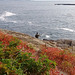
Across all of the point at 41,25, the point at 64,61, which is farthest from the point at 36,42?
the point at 41,25

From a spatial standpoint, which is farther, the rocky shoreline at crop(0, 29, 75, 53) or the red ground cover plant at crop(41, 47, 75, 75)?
the rocky shoreline at crop(0, 29, 75, 53)

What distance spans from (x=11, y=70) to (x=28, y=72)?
1.86m

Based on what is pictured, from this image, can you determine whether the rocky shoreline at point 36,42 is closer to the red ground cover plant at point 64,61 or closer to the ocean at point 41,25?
the red ground cover plant at point 64,61

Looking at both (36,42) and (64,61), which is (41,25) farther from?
(64,61)

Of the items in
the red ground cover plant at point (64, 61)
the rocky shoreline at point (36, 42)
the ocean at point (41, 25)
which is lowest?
the ocean at point (41, 25)

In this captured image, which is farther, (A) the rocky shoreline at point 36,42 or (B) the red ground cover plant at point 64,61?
(A) the rocky shoreline at point 36,42

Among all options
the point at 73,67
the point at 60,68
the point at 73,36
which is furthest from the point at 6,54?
the point at 73,36

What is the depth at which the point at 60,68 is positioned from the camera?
400 inches

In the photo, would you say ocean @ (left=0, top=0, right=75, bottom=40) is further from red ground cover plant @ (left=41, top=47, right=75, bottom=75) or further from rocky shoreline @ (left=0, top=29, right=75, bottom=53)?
red ground cover plant @ (left=41, top=47, right=75, bottom=75)

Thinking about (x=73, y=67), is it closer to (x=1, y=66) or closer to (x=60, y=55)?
(x=60, y=55)

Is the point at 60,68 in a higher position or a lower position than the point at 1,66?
lower

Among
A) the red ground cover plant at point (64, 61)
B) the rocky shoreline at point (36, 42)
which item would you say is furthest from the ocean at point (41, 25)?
the red ground cover plant at point (64, 61)

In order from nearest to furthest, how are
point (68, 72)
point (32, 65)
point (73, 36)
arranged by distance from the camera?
point (32, 65) < point (68, 72) < point (73, 36)

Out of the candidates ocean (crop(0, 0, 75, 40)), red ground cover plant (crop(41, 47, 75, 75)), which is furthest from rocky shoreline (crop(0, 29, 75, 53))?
ocean (crop(0, 0, 75, 40))
